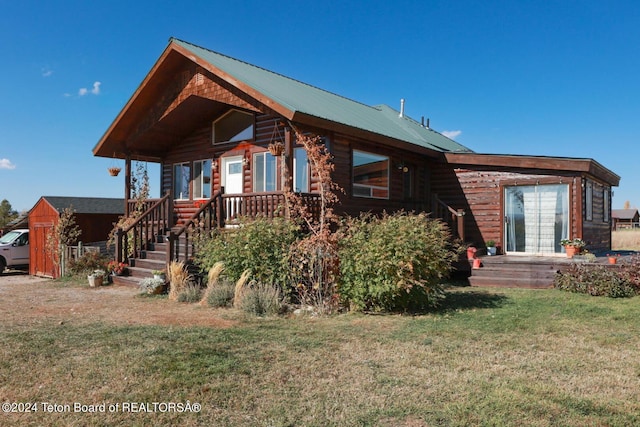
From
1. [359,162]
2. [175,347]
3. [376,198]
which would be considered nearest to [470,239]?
[376,198]

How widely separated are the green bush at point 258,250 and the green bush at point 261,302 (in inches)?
18.9

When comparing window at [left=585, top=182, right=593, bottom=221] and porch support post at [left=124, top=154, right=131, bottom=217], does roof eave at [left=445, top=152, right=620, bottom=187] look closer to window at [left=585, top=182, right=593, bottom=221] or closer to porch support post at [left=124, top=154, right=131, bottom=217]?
window at [left=585, top=182, right=593, bottom=221]

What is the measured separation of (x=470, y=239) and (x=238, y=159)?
7449 mm

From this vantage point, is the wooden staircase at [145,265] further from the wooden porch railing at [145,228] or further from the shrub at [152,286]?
the shrub at [152,286]

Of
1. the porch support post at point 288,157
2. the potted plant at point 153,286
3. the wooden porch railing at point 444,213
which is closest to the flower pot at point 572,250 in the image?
the wooden porch railing at point 444,213

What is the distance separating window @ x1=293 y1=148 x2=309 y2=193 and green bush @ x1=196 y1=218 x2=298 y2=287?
2.68 m

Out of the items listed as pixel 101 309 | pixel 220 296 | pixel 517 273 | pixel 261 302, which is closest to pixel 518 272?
pixel 517 273

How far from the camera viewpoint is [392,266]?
24.3ft

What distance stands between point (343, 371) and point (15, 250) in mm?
19309

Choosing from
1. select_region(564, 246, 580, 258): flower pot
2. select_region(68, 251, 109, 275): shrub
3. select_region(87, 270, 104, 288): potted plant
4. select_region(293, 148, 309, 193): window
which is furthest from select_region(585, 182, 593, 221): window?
select_region(68, 251, 109, 275): shrub

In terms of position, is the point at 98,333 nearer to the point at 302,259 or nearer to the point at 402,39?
the point at 302,259

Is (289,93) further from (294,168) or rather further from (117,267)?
(117,267)

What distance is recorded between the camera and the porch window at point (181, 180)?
15188 millimetres

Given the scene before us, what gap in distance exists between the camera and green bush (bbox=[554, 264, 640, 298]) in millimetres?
8777
